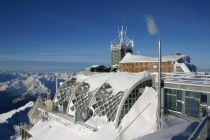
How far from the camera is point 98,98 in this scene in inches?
1022

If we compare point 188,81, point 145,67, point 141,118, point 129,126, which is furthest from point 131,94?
point 145,67

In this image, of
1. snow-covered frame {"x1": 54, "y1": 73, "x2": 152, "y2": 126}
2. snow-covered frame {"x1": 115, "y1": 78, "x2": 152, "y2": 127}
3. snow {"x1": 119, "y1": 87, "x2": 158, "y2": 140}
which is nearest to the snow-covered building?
snow-covered frame {"x1": 115, "y1": 78, "x2": 152, "y2": 127}

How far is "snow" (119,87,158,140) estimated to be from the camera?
18.9 m

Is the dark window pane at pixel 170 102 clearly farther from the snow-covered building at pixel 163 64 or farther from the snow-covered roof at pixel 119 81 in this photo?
the snow-covered building at pixel 163 64

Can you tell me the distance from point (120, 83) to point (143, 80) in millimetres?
3013

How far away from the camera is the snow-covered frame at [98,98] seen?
22141 mm

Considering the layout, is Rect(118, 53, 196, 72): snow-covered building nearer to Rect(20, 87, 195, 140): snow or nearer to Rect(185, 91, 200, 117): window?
Rect(20, 87, 195, 140): snow

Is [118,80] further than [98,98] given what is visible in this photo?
No

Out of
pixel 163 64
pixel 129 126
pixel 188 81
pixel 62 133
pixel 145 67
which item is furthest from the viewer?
pixel 145 67

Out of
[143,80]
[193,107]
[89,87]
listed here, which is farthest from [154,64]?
[193,107]

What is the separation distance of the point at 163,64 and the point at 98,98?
11.3 m

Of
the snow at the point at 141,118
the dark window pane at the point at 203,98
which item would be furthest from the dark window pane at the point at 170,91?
the dark window pane at the point at 203,98

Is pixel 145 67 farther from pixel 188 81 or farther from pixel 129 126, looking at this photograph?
pixel 188 81

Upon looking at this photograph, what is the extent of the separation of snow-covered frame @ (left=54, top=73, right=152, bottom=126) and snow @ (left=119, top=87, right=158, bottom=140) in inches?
34.1
